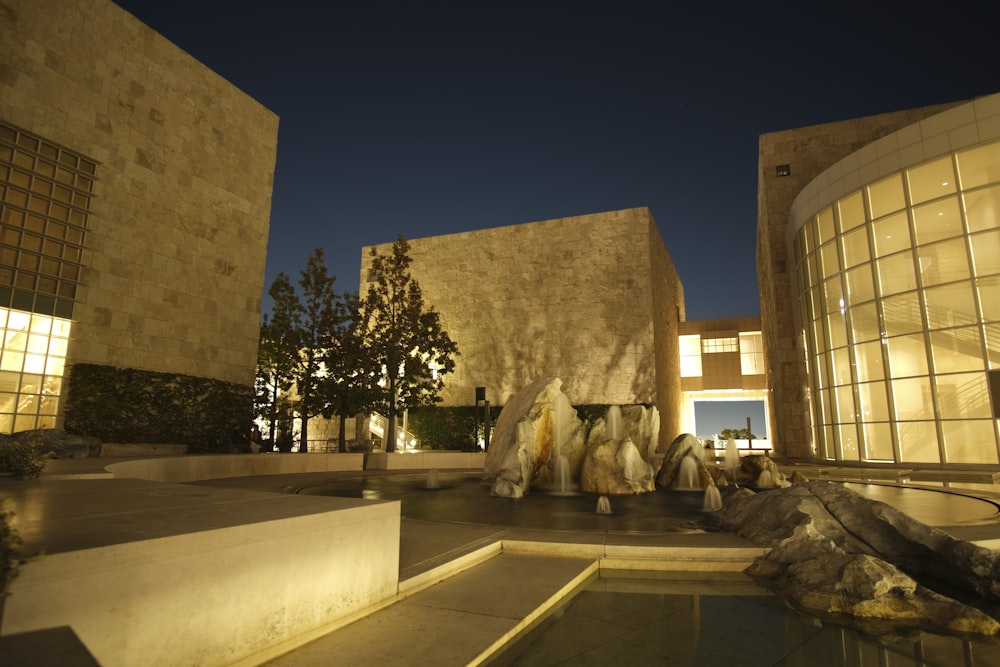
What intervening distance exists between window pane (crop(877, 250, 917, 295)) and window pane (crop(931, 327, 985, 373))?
5.98ft

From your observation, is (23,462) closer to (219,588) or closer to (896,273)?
(219,588)

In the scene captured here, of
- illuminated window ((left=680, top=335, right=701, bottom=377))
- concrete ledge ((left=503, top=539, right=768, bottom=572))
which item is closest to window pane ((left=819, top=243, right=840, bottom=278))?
illuminated window ((left=680, top=335, right=701, bottom=377))

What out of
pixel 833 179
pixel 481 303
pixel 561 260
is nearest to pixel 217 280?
pixel 481 303

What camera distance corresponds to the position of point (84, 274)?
14.5m

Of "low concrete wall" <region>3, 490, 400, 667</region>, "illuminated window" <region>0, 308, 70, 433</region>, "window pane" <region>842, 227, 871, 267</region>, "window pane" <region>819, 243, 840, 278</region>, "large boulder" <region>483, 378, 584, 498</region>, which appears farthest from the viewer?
"window pane" <region>819, 243, 840, 278</region>

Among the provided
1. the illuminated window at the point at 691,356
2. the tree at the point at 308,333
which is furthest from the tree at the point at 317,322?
the illuminated window at the point at 691,356

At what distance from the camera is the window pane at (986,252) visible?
51.1 feet

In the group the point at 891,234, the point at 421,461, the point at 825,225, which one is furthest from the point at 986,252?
the point at 421,461

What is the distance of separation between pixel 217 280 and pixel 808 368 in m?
22.8

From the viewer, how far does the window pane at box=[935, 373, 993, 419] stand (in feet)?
50.6

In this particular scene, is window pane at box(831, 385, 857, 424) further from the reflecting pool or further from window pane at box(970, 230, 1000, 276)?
the reflecting pool

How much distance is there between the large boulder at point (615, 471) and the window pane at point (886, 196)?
42.6 ft

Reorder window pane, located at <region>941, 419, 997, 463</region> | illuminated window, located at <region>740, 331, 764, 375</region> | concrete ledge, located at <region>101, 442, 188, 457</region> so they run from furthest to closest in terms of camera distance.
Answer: illuminated window, located at <region>740, 331, 764, 375</region> < window pane, located at <region>941, 419, 997, 463</region> < concrete ledge, located at <region>101, 442, 188, 457</region>

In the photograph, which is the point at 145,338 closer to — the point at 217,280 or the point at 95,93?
the point at 217,280
